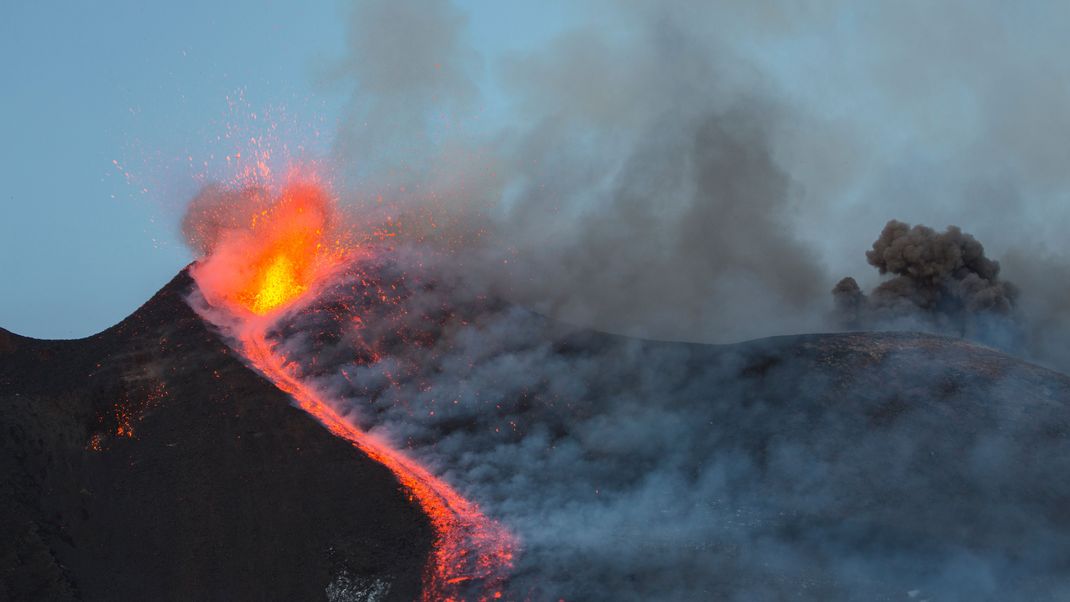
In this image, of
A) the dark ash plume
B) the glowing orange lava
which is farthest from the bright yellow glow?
the dark ash plume

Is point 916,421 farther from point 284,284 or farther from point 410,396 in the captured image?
point 284,284

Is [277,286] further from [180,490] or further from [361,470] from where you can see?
[361,470]

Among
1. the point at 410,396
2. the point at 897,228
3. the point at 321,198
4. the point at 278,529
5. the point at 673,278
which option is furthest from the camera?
the point at 897,228

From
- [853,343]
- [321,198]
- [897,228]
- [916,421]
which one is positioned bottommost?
[916,421]

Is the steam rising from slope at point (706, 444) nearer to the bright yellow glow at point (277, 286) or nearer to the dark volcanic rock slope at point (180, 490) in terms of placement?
the bright yellow glow at point (277, 286)

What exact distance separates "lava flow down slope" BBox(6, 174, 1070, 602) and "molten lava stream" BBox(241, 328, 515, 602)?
0.20ft

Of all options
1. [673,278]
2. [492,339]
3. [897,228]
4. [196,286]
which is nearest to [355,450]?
[492,339]

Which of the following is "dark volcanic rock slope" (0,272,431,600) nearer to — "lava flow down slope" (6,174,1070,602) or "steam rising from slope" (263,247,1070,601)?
"lava flow down slope" (6,174,1070,602)

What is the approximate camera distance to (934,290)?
38.1 m

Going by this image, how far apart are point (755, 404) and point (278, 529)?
8740 millimetres

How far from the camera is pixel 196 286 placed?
837 inches

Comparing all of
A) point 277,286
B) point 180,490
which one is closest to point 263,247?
point 277,286

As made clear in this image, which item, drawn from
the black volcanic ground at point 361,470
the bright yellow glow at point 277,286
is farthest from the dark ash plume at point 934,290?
the bright yellow glow at point 277,286

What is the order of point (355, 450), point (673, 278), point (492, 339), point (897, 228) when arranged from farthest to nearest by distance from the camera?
point (897, 228), point (673, 278), point (492, 339), point (355, 450)
